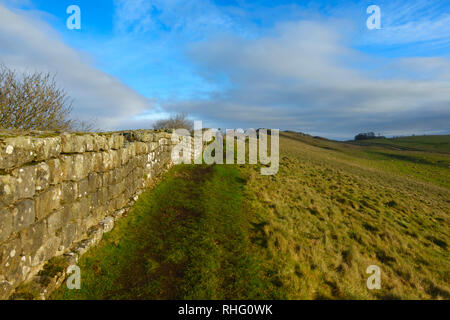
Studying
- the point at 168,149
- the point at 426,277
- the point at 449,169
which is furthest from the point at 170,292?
the point at 449,169

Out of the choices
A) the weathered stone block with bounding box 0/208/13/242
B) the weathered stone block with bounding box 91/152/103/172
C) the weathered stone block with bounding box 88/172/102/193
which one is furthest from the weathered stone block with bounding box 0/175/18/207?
the weathered stone block with bounding box 91/152/103/172

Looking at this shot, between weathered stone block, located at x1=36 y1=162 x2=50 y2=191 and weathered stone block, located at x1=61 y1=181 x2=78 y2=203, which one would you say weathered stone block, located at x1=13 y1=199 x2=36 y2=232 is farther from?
weathered stone block, located at x1=61 y1=181 x2=78 y2=203

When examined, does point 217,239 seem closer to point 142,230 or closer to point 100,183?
point 142,230

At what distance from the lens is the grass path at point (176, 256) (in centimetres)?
564

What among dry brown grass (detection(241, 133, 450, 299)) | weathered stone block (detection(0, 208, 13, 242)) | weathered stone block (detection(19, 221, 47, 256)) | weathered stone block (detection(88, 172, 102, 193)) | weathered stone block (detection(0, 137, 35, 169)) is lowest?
dry brown grass (detection(241, 133, 450, 299))

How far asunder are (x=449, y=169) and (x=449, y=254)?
47.3 m

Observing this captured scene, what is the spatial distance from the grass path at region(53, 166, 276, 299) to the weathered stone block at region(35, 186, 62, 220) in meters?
1.74

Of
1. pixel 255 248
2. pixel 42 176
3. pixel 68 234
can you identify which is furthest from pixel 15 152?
pixel 255 248

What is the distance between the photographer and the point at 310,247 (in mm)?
8758

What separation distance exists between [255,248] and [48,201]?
607 centimetres

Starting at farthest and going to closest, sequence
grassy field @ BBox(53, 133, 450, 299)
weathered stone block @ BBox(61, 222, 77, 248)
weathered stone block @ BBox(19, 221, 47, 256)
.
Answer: weathered stone block @ BBox(61, 222, 77, 248) → grassy field @ BBox(53, 133, 450, 299) → weathered stone block @ BBox(19, 221, 47, 256)

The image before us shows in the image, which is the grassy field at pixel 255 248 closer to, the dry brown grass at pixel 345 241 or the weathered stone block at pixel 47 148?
the dry brown grass at pixel 345 241

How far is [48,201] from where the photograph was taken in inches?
219

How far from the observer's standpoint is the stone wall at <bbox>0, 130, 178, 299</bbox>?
450 centimetres
